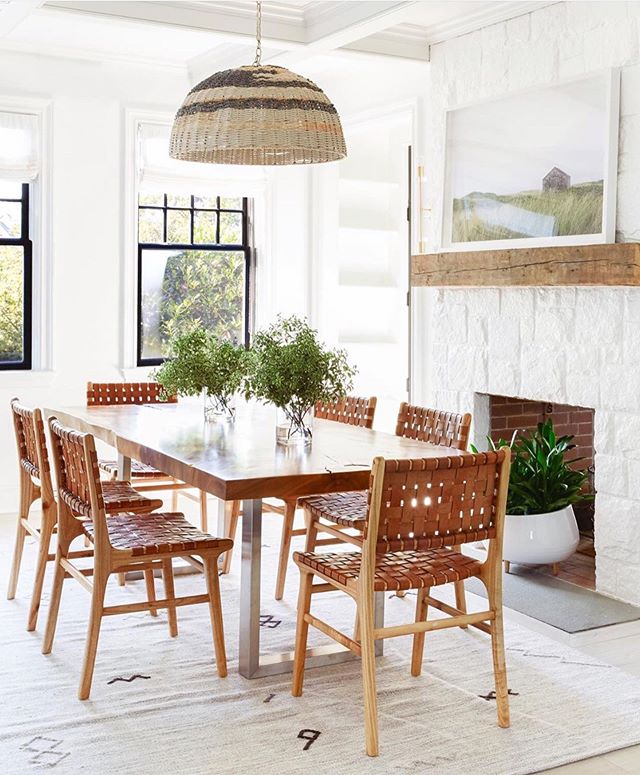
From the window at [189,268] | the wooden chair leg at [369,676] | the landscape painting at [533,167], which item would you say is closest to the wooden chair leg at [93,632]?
the wooden chair leg at [369,676]

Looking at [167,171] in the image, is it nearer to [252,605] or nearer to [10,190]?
[10,190]

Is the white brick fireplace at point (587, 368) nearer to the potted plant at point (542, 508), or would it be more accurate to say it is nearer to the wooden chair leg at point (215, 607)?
the potted plant at point (542, 508)

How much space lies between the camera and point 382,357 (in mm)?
6770

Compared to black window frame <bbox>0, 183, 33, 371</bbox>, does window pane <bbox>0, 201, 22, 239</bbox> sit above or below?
above

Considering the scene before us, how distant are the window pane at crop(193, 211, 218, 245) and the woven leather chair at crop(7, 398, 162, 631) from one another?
2755 mm

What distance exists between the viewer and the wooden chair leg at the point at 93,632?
326 centimetres

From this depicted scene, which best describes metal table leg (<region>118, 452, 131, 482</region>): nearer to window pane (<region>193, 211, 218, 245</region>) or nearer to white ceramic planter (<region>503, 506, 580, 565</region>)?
white ceramic planter (<region>503, 506, 580, 565</region>)

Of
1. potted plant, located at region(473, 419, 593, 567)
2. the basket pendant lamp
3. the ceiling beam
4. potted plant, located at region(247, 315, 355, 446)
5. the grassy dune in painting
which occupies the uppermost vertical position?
the ceiling beam

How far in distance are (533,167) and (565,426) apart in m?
1.59

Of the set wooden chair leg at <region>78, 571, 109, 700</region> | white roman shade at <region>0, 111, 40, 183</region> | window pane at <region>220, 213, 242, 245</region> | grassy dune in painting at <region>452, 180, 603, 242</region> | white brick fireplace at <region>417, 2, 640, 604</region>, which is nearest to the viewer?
wooden chair leg at <region>78, 571, 109, 700</region>

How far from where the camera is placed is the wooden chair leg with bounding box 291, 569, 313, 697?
3248 mm

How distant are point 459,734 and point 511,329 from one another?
238 centimetres

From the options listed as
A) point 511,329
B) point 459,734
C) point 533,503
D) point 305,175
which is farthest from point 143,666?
point 305,175

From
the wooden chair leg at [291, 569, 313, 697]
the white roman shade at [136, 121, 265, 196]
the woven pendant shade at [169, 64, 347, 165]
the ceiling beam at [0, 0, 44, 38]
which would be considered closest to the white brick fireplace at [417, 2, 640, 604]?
the woven pendant shade at [169, 64, 347, 165]
